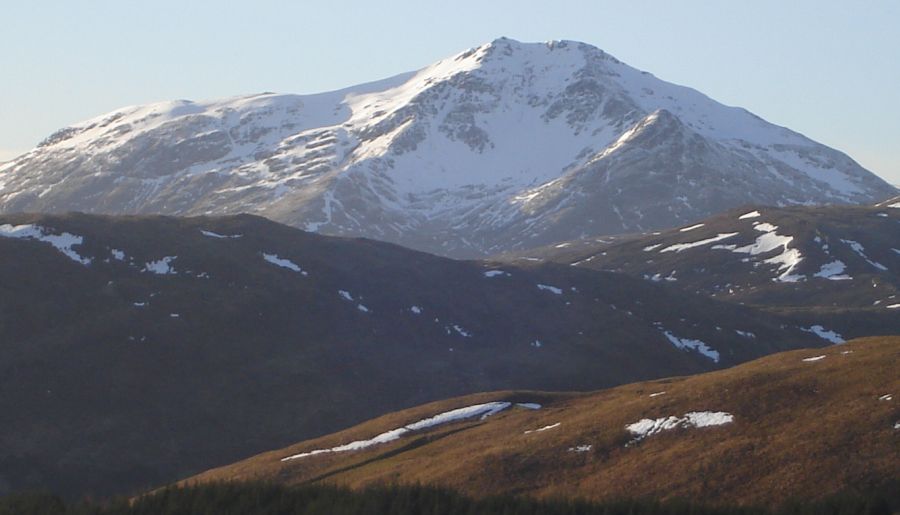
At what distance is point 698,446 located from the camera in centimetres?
6769

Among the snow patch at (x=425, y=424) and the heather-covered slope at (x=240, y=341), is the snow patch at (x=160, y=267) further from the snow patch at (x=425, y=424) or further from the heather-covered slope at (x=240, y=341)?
the snow patch at (x=425, y=424)

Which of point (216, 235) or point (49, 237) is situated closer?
point (49, 237)

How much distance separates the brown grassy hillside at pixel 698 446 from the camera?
60.8 meters

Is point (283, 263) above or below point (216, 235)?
below

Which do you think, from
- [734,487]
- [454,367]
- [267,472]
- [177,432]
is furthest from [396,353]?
[734,487]

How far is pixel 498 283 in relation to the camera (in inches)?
7712

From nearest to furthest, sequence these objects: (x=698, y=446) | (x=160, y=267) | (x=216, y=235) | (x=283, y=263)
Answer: (x=698, y=446), (x=160, y=267), (x=283, y=263), (x=216, y=235)

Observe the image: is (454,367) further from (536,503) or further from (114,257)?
(536,503)

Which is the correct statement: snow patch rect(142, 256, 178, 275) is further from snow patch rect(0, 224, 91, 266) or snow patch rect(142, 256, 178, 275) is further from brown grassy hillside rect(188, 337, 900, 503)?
brown grassy hillside rect(188, 337, 900, 503)

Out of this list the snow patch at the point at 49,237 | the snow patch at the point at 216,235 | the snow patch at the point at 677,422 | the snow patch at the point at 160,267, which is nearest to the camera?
the snow patch at the point at 677,422

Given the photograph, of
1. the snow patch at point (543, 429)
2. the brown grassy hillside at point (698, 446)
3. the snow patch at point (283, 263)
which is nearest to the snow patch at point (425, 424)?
the brown grassy hillside at point (698, 446)

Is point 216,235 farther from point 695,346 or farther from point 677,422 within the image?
point 677,422

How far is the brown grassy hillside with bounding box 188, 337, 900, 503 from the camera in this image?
60844mm

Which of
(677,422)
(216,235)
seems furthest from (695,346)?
(677,422)
